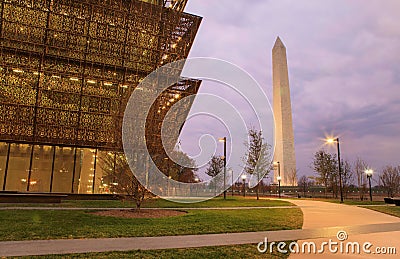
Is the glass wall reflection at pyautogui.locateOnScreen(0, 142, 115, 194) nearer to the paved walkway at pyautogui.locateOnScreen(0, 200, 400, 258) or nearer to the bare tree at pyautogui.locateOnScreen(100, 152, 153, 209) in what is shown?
the bare tree at pyautogui.locateOnScreen(100, 152, 153, 209)

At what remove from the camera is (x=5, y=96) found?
28984 mm

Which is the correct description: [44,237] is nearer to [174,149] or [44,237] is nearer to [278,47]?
[174,149]

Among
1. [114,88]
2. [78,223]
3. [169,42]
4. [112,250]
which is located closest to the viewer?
[112,250]

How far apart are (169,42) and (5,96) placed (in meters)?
18.3

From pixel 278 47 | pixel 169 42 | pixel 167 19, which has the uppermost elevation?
pixel 278 47

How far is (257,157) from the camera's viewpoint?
34.9 metres

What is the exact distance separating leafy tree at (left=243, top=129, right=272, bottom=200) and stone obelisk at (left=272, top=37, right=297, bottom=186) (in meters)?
20.3

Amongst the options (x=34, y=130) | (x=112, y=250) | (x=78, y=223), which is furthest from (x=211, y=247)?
(x=34, y=130)

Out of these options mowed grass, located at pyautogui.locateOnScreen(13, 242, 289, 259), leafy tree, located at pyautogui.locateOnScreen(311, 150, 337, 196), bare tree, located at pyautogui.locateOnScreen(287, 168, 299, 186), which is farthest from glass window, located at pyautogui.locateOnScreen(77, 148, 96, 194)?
bare tree, located at pyautogui.locateOnScreen(287, 168, 299, 186)

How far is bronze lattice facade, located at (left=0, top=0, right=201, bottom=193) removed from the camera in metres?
29.1

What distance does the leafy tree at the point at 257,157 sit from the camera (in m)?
35.1

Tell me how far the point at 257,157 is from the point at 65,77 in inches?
917

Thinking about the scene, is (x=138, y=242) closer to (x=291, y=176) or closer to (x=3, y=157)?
(x=3, y=157)

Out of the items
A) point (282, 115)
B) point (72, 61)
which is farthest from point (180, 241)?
point (282, 115)
